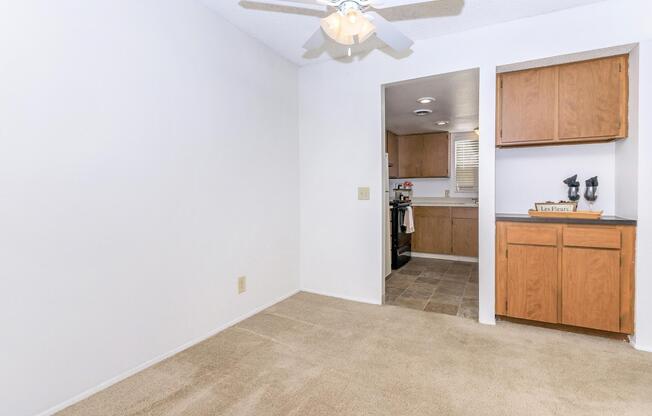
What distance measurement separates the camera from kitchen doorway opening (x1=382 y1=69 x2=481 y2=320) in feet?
11.1

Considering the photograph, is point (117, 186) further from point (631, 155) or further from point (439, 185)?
point (439, 185)

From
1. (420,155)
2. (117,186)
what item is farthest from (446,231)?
(117,186)

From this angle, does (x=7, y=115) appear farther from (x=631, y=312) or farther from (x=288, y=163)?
(x=631, y=312)

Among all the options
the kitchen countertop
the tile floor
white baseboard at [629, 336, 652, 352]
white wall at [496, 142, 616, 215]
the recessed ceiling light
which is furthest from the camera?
the kitchen countertop

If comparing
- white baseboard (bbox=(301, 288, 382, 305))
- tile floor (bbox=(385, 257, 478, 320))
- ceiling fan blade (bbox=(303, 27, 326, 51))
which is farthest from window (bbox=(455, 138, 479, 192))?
ceiling fan blade (bbox=(303, 27, 326, 51))

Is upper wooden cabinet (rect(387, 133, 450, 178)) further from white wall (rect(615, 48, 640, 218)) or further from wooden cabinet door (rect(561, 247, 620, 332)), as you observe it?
wooden cabinet door (rect(561, 247, 620, 332))

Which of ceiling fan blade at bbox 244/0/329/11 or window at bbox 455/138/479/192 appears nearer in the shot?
ceiling fan blade at bbox 244/0/329/11

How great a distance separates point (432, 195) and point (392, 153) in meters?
1.12

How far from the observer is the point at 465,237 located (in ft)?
16.6

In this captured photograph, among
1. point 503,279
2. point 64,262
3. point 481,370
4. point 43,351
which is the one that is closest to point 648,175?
point 503,279

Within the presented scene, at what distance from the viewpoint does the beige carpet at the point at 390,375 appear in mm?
1591

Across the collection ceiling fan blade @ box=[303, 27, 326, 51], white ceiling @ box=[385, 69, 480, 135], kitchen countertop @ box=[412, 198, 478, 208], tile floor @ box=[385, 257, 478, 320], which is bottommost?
tile floor @ box=[385, 257, 478, 320]

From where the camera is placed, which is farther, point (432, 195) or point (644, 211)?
point (432, 195)

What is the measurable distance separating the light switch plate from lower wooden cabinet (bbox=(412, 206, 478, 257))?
2585 millimetres
